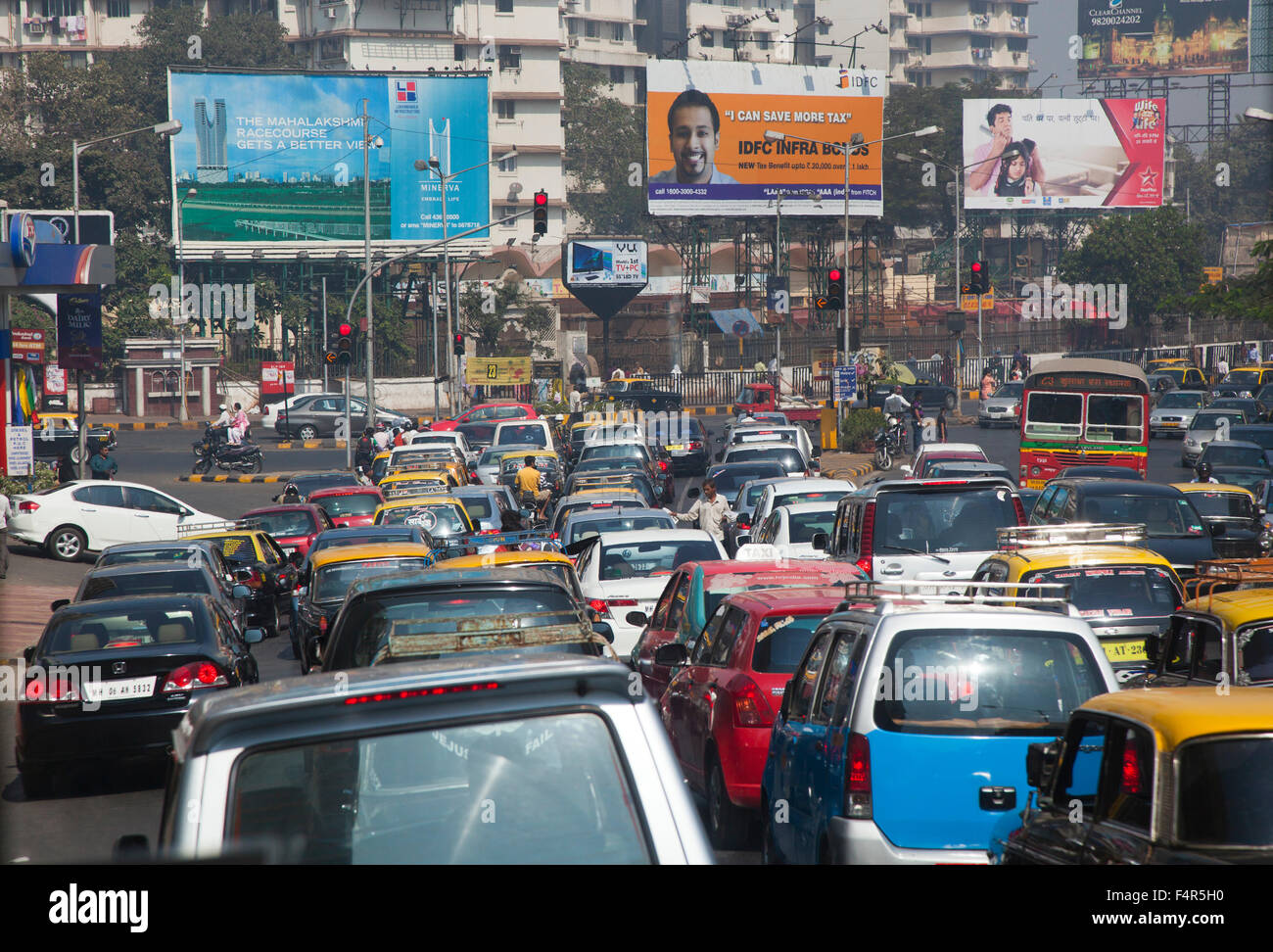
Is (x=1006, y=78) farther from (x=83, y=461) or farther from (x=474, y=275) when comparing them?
(x=83, y=461)

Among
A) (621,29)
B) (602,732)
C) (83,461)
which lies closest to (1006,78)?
(621,29)

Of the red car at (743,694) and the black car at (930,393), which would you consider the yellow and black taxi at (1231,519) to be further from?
the black car at (930,393)

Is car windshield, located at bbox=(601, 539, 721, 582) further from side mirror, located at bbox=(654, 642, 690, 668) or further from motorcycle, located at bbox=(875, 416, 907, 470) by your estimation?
motorcycle, located at bbox=(875, 416, 907, 470)

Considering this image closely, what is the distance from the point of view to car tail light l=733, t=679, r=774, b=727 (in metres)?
8.81

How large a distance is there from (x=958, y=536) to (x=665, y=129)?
191 ft

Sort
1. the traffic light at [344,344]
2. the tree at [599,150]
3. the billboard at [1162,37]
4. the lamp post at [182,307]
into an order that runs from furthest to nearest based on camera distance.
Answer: the billboard at [1162,37]
the tree at [599,150]
the lamp post at [182,307]
the traffic light at [344,344]

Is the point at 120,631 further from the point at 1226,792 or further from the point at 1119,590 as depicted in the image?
the point at 1226,792

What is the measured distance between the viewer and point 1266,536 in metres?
20.2

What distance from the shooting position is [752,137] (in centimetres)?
7175

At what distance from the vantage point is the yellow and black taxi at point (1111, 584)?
36.8 feet

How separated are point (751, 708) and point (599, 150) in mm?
104920

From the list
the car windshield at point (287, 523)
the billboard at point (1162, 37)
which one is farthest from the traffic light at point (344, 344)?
the billboard at point (1162, 37)

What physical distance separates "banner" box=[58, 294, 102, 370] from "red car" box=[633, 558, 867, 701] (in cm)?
1878

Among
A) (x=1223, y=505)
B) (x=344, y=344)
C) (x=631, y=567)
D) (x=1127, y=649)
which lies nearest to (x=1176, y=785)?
(x=1127, y=649)
